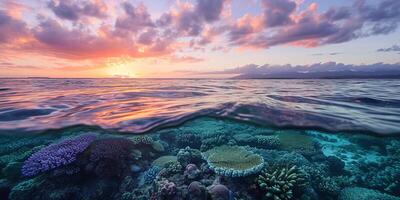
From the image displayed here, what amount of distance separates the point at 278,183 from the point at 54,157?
26.2ft

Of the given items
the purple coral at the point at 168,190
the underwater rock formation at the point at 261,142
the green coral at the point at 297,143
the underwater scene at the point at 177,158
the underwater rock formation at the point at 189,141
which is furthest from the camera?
the green coral at the point at 297,143

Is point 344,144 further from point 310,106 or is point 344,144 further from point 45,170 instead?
point 45,170

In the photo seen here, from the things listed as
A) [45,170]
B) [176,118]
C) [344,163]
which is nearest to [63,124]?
[45,170]

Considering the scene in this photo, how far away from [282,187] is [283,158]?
10.3 ft

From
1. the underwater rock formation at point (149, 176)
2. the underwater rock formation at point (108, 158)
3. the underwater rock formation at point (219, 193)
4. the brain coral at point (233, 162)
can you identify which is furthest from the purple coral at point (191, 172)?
the underwater rock formation at point (108, 158)

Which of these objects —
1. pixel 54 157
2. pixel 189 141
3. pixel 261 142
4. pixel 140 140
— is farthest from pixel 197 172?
pixel 261 142

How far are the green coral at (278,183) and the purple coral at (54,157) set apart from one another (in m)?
6.82

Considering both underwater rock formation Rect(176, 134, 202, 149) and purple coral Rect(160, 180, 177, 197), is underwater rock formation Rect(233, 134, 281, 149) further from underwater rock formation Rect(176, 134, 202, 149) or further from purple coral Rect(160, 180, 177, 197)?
purple coral Rect(160, 180, 177, 197)

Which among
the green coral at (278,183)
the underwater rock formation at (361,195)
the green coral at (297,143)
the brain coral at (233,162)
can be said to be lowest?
the underwater rock formation at (361,195)

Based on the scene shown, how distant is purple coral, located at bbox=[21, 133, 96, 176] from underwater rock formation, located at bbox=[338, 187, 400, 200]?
1070 centimetres

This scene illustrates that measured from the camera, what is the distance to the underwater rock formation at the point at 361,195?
8539mm

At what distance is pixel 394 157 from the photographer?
12492mm

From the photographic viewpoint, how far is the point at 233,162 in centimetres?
747

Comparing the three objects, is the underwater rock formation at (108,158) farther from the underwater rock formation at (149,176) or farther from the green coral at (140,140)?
the green coral at (140,140)
